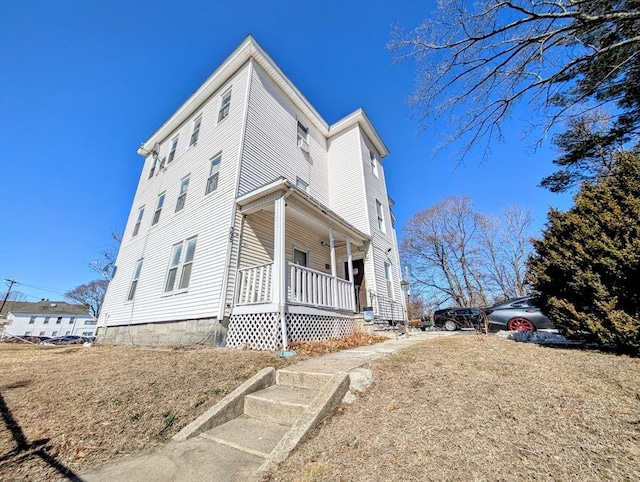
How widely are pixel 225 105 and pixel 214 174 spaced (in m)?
3.62

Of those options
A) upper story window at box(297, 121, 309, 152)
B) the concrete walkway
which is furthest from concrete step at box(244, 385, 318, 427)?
upper story window at box(297, 121, 309, 152)

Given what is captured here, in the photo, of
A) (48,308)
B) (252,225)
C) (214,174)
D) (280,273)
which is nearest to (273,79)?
(214,174)

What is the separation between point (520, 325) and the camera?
8.86 metres

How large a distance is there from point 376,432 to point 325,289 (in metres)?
5.59

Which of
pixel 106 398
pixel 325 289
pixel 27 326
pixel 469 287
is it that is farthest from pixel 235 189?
pixel 27 326

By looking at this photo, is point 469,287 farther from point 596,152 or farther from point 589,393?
point 589,393

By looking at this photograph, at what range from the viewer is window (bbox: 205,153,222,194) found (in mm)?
9227

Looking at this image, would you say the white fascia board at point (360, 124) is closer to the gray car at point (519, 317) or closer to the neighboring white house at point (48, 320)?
the gray car at point (519, 317)

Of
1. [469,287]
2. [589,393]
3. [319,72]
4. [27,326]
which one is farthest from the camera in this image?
[27,326]

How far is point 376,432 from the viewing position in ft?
8.01

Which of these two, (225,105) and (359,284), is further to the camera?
(359,284)

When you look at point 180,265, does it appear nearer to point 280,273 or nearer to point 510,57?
point 280,273

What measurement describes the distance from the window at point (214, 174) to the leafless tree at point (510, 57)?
672 cm

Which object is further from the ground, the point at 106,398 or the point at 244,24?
the point at 244,24
